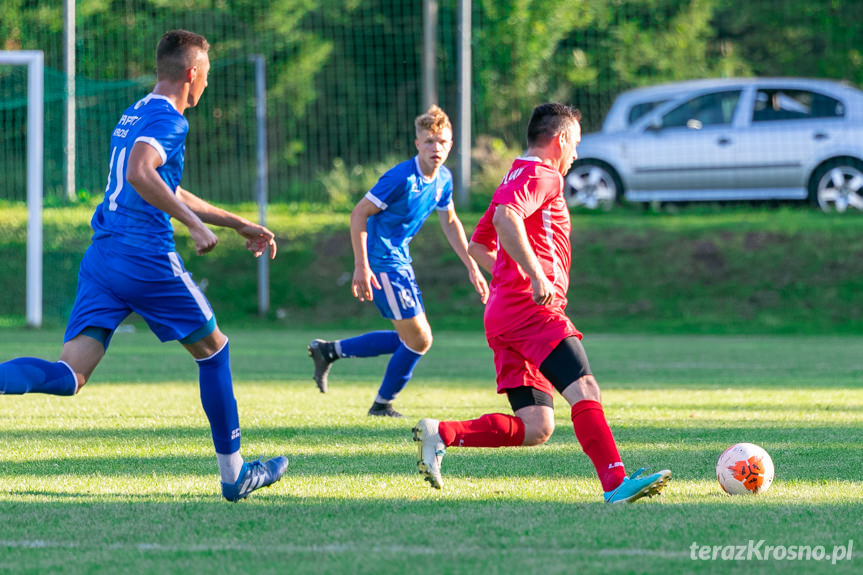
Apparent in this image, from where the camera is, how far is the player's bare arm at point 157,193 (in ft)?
15.5

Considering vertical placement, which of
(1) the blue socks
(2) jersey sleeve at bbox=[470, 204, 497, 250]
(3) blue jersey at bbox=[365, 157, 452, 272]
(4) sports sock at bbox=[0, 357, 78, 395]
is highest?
(2) jersey sleeve at bbox=[470, 204, 497, 250]

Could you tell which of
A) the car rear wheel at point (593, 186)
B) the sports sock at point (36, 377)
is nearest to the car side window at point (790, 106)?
the car rear wheel at point (593, 186)

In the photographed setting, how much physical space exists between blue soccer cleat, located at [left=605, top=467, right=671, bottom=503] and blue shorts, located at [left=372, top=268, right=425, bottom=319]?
3299 millimetres

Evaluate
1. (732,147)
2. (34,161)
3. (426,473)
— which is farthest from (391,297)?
(732,147)

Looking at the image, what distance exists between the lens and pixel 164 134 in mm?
4855

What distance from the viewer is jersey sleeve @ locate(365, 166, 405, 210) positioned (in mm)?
7859

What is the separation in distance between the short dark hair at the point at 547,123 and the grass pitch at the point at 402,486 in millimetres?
1467

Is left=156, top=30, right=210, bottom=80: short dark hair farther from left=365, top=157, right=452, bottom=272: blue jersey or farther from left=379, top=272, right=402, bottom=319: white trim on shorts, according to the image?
left=379, top=272, right=402, bottom=319: white trim on shorts

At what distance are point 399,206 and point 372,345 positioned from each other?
1066 mm

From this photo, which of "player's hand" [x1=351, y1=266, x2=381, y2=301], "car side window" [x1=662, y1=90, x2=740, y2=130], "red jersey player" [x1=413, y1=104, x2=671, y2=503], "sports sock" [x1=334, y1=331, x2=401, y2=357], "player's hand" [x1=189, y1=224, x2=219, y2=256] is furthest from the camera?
"car side window" [x1=662, y1=90, x2=740, y2=130]

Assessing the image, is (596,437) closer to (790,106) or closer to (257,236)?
(257,236)

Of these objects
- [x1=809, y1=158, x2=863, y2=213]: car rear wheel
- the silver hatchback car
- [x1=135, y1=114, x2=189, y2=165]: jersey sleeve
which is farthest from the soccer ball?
[x1=809, y1=158, x2=863, y2=213]: car rear wheel

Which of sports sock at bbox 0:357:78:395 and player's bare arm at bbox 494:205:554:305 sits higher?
player's bare arm at bbox 494:205:554:305

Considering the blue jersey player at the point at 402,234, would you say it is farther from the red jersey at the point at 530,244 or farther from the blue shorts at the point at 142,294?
the blue shorts at the point at 142,294
